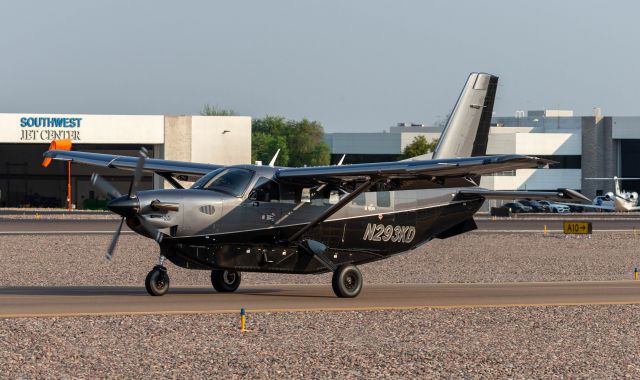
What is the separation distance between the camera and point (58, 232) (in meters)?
56.1

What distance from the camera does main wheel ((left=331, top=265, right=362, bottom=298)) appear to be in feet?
80.2

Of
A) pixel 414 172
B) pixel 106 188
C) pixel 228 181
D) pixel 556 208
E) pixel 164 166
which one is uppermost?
pixel 164 166

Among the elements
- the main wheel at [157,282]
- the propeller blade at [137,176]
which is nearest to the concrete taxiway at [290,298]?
the main wheel at [157,282]

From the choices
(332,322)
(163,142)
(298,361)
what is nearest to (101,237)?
(332,322)

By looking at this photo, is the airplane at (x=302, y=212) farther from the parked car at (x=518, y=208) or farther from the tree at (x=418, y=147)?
the tree at (x=418, y=147)

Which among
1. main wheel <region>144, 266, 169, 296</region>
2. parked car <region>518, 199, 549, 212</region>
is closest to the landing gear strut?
main wheel <region>144, 266, 169, 296</region>

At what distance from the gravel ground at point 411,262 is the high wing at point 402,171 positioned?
566 centimetres

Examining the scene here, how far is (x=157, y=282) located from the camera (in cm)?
2345

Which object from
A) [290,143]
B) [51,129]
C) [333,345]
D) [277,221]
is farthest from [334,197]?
[290,143]

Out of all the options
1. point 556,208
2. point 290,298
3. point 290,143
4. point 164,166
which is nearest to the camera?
point 290,298

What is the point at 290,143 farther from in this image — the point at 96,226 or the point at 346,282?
the point at 346,282

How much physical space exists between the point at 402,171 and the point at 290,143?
135 metres

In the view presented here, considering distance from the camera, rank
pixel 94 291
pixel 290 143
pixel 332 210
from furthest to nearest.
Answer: pixel 290 143 < pixel 94 291 < pixel 332 210

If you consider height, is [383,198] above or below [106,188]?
A: below
